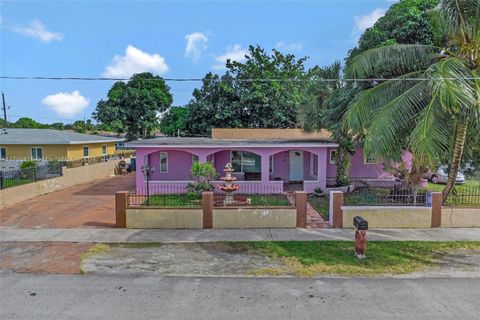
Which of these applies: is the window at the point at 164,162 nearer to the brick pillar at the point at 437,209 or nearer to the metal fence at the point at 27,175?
the metal fence at the point at 27,175

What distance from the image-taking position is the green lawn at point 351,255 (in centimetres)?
770

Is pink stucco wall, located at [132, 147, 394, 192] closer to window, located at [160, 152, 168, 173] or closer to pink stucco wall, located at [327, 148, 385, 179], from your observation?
pink stucco wall, located at [327, 148, 385, 179]

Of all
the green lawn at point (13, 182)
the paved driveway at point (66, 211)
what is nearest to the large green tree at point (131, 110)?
the paved driveway at point (66, 211)

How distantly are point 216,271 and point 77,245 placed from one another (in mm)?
4454

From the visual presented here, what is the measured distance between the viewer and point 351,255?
861 cm

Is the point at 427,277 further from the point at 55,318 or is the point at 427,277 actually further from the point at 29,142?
the point at 29,142

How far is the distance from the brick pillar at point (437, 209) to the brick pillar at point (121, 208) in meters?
10.2

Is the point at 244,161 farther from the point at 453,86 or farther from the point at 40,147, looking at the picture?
the point at 40,147

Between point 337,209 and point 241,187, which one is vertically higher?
point 241,187

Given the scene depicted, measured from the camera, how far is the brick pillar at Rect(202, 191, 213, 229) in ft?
36.0

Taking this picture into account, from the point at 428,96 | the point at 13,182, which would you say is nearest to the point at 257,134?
the point at 428,96

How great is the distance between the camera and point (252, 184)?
1741cm

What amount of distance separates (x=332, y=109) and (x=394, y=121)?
6.06m

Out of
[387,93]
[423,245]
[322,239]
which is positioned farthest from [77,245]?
[387,93]
